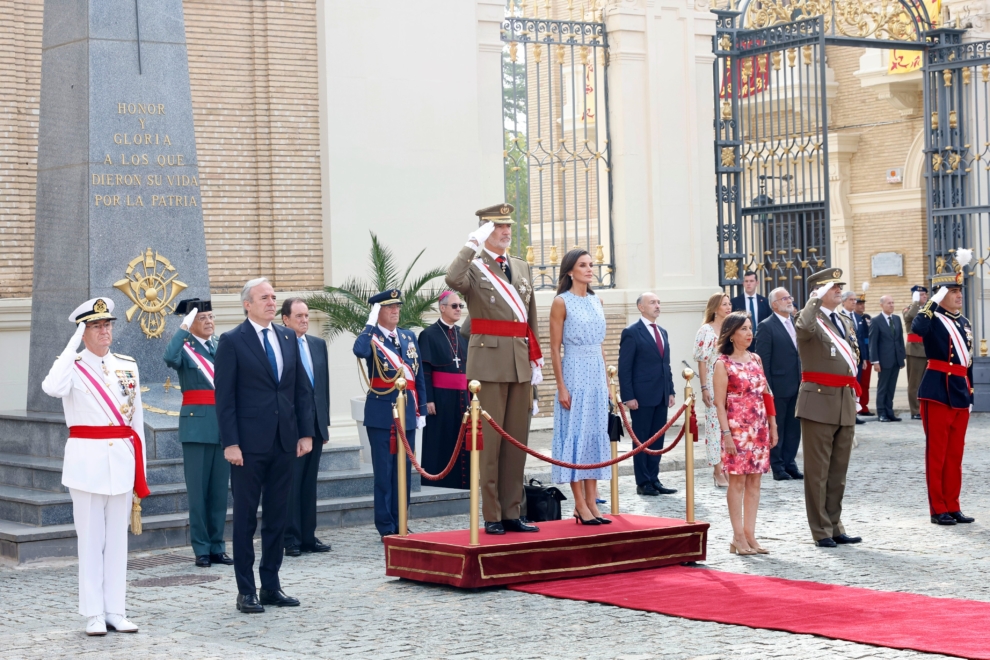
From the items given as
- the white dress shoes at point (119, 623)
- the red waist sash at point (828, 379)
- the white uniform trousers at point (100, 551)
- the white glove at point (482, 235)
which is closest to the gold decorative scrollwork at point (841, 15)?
the red waist sash at point (828, 379)

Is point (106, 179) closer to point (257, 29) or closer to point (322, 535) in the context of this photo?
point (322, 535)

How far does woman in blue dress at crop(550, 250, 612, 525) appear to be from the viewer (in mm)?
7617

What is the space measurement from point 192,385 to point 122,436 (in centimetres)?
190

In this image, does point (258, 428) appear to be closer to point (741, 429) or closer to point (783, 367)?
point (741, 429)

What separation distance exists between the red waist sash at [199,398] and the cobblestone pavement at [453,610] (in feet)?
3.23

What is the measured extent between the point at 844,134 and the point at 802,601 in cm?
1729

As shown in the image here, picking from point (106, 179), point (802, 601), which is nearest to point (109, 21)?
point (106, 179)

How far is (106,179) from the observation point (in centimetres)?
962

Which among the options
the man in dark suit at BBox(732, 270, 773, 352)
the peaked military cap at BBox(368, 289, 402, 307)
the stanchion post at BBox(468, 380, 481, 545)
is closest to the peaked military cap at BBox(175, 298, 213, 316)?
the peaked military cap at BBox(368, 289, 402, 307)

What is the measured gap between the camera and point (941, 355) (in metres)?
9.14

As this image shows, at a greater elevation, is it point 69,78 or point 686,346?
point 69,78

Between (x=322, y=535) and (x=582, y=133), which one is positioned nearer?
(x=322, y=535)

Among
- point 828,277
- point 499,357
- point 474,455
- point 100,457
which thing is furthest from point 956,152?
point 100,457

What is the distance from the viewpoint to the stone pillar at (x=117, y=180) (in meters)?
9.62
